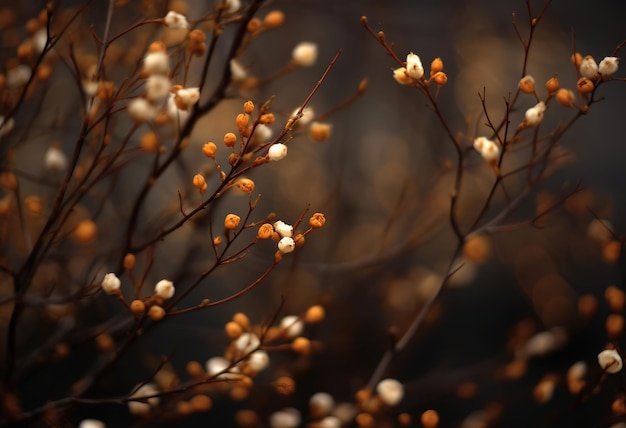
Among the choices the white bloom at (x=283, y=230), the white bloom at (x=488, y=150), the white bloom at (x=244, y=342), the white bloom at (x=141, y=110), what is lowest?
the white bloom at (x=244, y=342)

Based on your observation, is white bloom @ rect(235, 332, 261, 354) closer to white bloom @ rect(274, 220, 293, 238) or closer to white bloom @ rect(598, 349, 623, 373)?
white bloom @ rect(274, 220, 293, 238)

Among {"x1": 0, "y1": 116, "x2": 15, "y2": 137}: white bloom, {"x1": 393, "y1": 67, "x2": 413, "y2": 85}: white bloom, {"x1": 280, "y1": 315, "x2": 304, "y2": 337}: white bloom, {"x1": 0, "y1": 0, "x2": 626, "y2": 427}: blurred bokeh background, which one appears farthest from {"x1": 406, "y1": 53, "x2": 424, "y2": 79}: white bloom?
{"x1": 0, "y1": 0, "x2": 626, "y2": 427}: blurred bokeh background

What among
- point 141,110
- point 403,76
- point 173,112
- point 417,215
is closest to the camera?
point 141,110

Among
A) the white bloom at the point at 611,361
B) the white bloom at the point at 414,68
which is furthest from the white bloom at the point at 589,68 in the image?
the white bloom at the point at 611,361

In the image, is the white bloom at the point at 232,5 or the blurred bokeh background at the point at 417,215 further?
the blurred bokeh background at the point at 417,215

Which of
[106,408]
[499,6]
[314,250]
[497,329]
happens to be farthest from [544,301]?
[106,408]

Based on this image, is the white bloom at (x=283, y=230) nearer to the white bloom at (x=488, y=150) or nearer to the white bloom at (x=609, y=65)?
the white bloom at (x=488, y=150)

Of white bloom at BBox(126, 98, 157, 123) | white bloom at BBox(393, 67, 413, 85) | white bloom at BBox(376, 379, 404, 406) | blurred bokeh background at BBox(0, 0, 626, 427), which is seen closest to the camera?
white bloom at BBox(126, 98, 157, 123)

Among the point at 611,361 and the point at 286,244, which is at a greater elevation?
the point at 286,244

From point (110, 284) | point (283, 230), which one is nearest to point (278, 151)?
point (283, 230)

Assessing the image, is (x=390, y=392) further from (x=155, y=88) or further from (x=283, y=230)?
(x=155, y=88)
